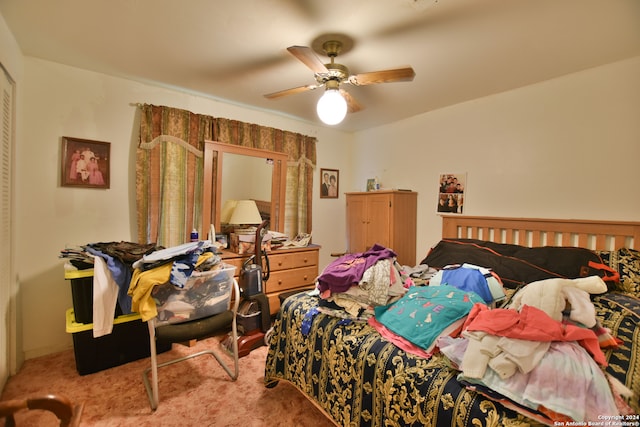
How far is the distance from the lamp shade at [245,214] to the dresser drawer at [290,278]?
0.63 m

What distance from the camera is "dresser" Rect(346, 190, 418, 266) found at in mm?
3273

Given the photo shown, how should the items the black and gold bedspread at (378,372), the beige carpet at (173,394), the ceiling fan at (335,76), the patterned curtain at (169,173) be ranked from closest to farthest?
the black and gold bedspread at (378,372) < the beige carpet at (173,394) < the ceiling fan at (335,76) < the patterned curtain at (169,173)

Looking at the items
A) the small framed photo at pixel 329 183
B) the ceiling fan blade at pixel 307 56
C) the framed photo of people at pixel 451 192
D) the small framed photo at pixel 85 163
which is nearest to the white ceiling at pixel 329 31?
the ceiling fan blade at pixel 307 56

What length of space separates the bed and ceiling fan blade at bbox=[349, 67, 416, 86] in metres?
1.50

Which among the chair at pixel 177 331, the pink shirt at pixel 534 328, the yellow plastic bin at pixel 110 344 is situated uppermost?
the pink shirt at pixel 534 328

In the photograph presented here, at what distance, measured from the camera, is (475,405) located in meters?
0.95

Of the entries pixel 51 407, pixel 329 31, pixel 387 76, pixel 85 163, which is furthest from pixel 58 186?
pixel 387 76

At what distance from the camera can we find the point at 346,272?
159 centimetres

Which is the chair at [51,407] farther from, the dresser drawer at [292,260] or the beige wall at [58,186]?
the dresser drawer at [292,260]

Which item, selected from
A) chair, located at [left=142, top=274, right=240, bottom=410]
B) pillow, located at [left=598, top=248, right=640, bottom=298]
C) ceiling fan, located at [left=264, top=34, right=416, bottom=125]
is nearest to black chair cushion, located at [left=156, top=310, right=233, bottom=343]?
chair, located at [left=142, top=274, right=240, bottom=410]

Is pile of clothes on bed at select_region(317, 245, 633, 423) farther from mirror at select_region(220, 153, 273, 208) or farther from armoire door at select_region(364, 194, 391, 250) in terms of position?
mirror at select_region(220, 153, 273, 208)

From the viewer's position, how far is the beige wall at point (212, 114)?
2.16 meters

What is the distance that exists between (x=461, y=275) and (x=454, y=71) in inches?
64.8

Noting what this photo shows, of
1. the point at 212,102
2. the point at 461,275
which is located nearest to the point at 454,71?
the point at 461,275
